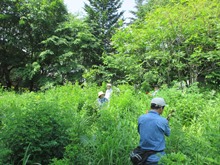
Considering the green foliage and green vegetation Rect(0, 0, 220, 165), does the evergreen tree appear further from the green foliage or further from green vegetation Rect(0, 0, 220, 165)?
the green foliage

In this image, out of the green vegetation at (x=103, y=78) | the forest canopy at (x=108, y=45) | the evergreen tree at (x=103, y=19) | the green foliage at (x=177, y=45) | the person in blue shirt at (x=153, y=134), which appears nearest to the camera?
the person in blue shirt at (x=153, y=134)

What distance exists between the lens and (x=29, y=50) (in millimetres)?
16938

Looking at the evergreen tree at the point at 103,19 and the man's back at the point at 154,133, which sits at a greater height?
the evergreen tree at the point at 103,19

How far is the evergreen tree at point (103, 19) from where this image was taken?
19188 mm

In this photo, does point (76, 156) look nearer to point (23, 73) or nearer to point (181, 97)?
point (181, 97)

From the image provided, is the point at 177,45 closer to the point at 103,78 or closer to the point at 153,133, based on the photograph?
the point at 153,133

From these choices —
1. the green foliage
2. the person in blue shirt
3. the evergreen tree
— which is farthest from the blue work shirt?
the evergreen tree

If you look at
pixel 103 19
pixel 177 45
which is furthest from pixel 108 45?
pixel 177 45

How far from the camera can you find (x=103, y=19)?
66.2 feet

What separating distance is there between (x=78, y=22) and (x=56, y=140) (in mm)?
15043

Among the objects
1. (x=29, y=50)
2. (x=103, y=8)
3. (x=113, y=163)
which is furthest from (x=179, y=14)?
(x=103, y=8)

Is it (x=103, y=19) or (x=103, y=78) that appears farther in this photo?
(x=103, y=19)

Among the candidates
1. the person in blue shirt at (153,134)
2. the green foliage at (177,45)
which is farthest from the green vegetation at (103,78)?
the person in blue shirt at (153,134)

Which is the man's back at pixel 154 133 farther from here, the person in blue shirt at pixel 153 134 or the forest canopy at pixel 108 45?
the forest canopy at pixel 108 45
